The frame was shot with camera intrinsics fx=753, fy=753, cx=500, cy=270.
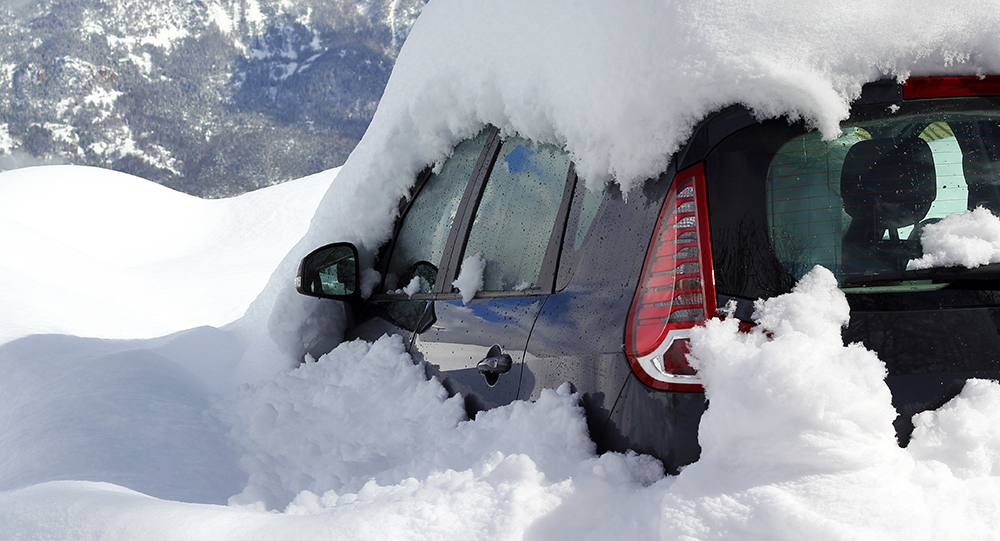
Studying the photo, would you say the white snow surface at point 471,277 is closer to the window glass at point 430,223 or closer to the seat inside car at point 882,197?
the window glass at point 430,223

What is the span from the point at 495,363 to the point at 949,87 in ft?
4.60

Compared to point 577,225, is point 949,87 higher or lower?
higher

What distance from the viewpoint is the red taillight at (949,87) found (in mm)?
1718

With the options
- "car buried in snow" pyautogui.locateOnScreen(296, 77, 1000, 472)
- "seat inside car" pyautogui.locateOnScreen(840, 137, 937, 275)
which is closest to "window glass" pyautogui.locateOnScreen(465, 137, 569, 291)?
"car buried in snow" pyautogui.locateOnScreen(296, 77, 1000, 472)

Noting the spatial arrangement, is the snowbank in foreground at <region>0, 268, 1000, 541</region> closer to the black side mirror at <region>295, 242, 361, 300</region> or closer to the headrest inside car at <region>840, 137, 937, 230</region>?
the headrest inside car at <region>840, 137, 937, 230</region>

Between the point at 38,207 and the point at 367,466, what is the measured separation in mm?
14190

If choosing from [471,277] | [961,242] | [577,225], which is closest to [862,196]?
[961,242]

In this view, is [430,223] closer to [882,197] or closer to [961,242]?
[882,197]

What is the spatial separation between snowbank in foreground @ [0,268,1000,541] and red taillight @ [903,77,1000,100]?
478 millimetres

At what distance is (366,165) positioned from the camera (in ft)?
12.2

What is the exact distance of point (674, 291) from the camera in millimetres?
1765

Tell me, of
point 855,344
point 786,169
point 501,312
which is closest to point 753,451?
point 855,344

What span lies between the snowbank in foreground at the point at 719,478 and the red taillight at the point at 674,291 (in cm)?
6

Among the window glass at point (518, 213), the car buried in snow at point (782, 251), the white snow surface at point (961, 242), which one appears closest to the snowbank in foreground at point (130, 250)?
the window glass at point (518, 213)
